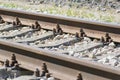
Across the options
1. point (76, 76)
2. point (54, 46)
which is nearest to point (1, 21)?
point (54, 46)

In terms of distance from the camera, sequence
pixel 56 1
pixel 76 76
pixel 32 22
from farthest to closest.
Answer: pixel 56 1 < pixel 32 22 < pixel 76 76

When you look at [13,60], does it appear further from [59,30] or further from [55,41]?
[59,30]

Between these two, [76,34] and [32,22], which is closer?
[76,34]

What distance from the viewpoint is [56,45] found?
25.7 ft

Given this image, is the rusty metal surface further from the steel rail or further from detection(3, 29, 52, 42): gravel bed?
the steel rail

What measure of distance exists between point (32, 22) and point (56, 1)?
3867 millimetres

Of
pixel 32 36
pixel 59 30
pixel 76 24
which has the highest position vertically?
pixel 76 24

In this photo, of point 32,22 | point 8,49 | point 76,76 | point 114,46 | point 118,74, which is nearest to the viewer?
point 118,74

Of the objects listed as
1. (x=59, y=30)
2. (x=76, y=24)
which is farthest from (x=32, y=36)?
(x=76, y=24)

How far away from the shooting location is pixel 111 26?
776 centimetres

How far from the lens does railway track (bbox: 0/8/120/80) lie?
18.9 ft

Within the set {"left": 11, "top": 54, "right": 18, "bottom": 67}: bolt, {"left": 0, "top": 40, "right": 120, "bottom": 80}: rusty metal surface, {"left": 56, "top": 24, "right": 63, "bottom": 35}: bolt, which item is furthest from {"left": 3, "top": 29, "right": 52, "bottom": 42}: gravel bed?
{"left": 11, "top": 54, "right": 18, "bottom": 67}: bolt

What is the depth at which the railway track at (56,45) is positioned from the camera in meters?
5.75

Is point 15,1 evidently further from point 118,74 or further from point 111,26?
point 118,74
